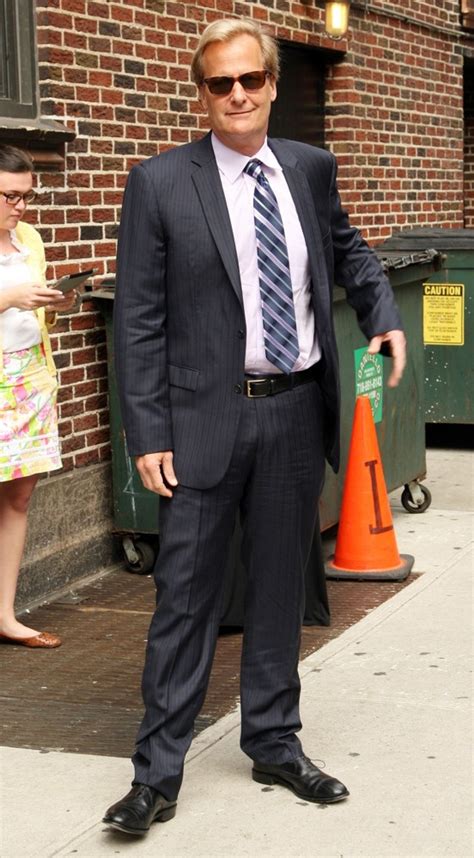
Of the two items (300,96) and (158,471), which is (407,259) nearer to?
(300,96)

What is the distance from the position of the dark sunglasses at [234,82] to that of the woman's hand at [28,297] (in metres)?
1.55

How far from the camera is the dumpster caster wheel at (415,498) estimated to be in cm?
816

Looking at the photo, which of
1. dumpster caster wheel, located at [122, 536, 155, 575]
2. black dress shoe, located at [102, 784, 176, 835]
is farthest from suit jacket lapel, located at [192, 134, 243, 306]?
dumpster caster wheel, located at [122, 536, 155, 575]

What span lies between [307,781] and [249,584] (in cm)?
56

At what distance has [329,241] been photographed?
4109 millimetres

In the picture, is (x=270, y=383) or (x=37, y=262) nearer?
(x=270, y=383)

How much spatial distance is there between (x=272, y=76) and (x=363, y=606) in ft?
9.65

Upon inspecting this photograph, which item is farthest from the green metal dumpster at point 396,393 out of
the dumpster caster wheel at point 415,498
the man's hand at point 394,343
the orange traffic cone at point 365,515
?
the man's hand at point 394,343

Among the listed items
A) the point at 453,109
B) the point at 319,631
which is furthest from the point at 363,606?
the point at 453,109

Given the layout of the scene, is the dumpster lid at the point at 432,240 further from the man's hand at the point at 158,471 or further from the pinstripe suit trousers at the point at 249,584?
the man's hand at the point at 158,471

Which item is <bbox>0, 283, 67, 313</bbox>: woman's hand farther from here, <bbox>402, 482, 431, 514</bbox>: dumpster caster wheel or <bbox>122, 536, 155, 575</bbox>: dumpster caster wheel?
<bbox>402, 482, 431, 514</bbox>: dumpster caster wheel

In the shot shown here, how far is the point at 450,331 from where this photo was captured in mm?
9766

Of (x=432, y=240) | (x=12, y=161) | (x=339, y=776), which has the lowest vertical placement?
(x=339, y=776)

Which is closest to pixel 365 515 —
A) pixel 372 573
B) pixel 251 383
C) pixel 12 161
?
pixel 372 573
